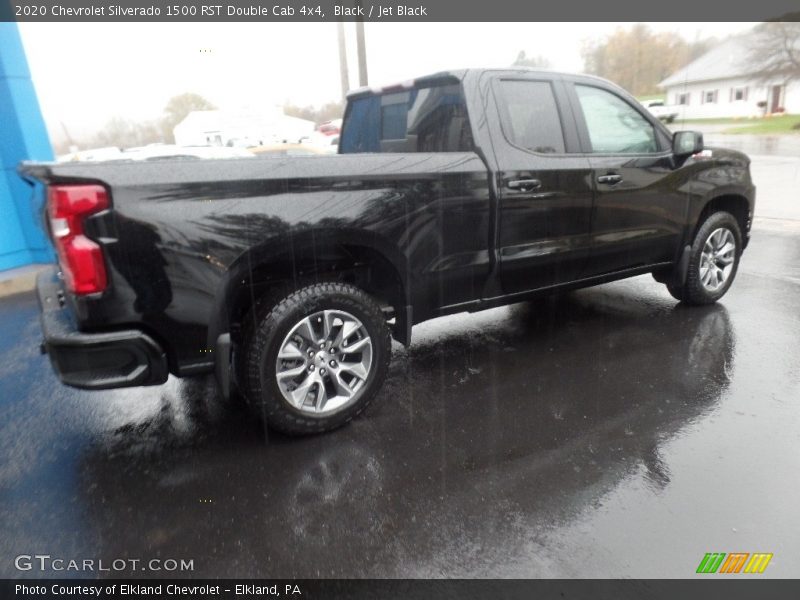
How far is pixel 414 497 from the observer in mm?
2453

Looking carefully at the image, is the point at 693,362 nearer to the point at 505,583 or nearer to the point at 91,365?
the point at 505,583

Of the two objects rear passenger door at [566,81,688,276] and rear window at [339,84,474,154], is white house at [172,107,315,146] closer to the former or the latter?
rear window at [339,84,474,154]

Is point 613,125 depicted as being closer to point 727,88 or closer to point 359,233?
point 359,233

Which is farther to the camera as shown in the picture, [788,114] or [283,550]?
[788,114]

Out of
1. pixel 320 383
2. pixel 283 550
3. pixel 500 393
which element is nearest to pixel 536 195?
pixel 500 393

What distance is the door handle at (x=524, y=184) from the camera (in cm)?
341

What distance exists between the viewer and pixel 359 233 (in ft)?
9.61

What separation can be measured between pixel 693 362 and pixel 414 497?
2398 millimetres

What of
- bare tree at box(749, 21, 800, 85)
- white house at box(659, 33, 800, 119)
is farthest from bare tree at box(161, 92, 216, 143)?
bare tree at box(749, 21, 800, 85)

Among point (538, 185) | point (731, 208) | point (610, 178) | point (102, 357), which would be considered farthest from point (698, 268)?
point (102, 357)

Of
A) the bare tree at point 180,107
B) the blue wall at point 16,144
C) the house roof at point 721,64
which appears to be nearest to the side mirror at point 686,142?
the blue wall at point 16,144

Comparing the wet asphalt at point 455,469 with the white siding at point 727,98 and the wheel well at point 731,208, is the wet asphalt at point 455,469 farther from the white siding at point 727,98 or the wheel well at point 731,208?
the white siding at point 727,98

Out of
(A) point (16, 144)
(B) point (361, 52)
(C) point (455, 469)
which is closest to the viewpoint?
(C) point (455, 469)

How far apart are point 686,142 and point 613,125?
0.60 metres
